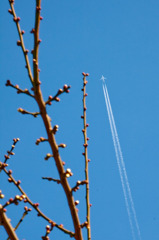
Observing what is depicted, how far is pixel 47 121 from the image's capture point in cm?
271

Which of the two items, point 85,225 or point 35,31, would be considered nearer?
point 35,31

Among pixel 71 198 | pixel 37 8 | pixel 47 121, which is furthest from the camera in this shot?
pixel 71 198

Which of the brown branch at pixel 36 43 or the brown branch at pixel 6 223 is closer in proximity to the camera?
the brown branch at pixel 36 43

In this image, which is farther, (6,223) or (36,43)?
(6,223)

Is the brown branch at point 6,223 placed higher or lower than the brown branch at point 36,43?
lower

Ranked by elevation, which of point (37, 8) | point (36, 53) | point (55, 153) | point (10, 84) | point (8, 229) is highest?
point (37, 8)

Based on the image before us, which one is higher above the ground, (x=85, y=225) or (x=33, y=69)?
(x=33, y=69)

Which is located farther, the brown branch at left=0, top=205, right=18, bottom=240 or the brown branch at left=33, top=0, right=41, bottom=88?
the brown branch at left=0, top=205, right=18, bottom=240

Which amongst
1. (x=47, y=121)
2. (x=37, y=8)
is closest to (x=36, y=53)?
(x=37, y=8)

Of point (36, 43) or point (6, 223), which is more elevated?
point (36, 43)

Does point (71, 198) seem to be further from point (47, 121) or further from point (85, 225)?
point (47, 121)

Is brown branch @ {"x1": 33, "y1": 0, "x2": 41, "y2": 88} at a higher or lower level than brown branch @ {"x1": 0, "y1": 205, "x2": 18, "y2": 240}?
higher

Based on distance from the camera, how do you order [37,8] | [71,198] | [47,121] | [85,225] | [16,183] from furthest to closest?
[16,183] → [85,225] → [71,198] → [47,121] → [37,8]

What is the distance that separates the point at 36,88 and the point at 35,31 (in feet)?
1.63
